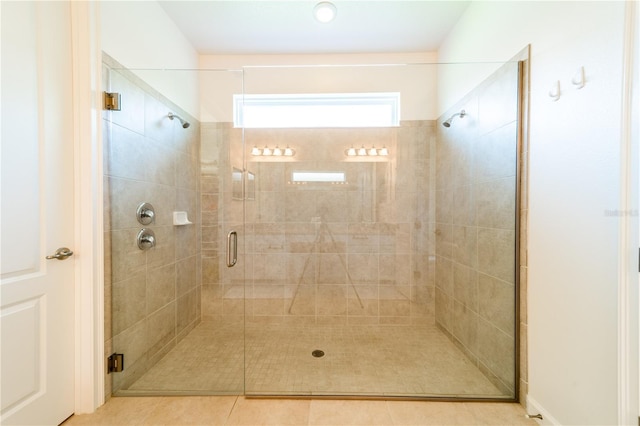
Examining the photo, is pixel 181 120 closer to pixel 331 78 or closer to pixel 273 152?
pixel 273 152

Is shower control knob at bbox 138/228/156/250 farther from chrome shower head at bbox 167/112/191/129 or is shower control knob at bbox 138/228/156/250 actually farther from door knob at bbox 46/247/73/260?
chrome shower head at bbox 167/112/191/129

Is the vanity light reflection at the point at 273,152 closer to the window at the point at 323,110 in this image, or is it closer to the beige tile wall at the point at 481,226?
the window at the point at 323,110

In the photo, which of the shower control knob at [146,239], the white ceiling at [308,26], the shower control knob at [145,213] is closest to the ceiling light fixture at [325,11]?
the white ceiling at [308,26]

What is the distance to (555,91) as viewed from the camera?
1204 millimetres

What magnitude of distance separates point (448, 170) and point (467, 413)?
5.58 ft

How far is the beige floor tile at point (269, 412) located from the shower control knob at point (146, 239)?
44.6 inches

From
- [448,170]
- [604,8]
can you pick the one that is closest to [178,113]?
[448,170]

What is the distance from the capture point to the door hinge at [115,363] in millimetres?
1481

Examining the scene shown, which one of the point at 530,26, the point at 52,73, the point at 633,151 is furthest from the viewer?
the point at 530,26

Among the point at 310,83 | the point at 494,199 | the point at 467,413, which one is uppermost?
the point at 310,83

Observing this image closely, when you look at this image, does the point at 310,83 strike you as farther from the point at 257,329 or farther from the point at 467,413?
the point at 467,413

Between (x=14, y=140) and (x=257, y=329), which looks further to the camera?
(x=257, y=329)

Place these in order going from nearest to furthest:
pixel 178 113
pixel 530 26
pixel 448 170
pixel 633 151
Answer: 1. pixel 633 151
2. pixel 530 26
3. pixel 178 113
4. pixel 448 170

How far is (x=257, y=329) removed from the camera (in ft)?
7.68
